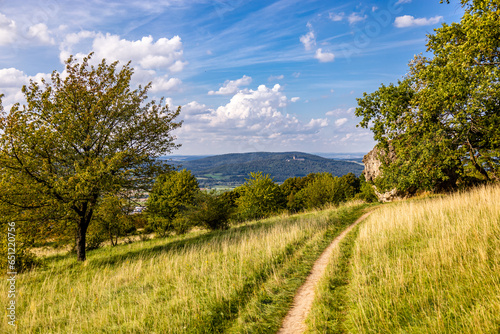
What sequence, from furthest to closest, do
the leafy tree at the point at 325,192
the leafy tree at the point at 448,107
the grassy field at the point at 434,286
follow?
the leafy tree at the point at 325,192
the leafy tree at the point at 448,107
the grassy field at the point at 434,286

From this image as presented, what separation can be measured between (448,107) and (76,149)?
65.8ft

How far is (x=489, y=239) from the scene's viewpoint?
606cm

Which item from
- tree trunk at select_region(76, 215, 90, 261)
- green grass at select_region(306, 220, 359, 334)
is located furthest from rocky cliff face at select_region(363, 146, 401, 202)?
tree trunk at select_region(76, 215, 90, 261)

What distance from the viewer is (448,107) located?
12484 mm

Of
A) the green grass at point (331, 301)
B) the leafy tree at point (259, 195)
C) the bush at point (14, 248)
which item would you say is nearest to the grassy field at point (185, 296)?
the green grass at point (331, 301)

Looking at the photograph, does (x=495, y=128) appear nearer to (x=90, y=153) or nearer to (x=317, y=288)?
(x=317, y=288)

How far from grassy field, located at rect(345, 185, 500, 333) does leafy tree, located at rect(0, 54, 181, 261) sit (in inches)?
433

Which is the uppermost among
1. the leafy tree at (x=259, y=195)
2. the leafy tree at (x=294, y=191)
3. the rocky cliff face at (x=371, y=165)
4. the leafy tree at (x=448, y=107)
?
the leafy tree at (x=448, y=107)

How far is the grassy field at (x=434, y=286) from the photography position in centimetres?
384

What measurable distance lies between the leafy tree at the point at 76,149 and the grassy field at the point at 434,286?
433 inches

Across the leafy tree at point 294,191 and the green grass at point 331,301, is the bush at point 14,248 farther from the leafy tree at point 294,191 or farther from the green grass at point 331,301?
the leafy tree at point 294,191

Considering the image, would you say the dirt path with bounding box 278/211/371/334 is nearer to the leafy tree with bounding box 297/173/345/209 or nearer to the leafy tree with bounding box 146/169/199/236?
the leafy tree with bounding box 146/169/199/236

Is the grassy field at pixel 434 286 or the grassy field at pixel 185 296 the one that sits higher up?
the grassy field at pixel 434 286

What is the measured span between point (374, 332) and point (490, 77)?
38.7 feet
